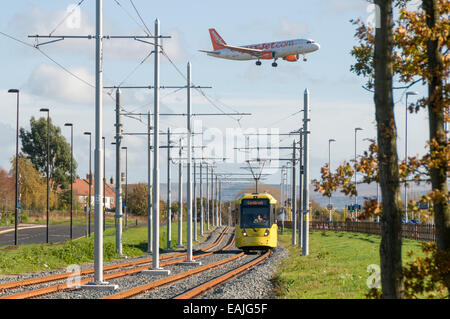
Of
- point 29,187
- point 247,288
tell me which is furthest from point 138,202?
point 247,288

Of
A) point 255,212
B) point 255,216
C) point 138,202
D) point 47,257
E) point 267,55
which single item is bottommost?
point 47,257

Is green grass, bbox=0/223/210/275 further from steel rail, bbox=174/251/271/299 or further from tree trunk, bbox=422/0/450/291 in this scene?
tree trunk, bbox=422/0/450/291

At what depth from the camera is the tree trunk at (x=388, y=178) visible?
1057 cm

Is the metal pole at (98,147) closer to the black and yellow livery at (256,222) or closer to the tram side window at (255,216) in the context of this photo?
the black and yellow livery at (256,222)

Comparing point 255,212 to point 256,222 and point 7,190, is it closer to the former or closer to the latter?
point 256,222

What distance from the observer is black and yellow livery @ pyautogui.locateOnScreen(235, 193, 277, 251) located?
4250 centimetres

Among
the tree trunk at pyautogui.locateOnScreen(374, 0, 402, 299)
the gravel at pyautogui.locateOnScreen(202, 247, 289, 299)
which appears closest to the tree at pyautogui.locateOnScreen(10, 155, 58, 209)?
the gravel at pyautogui.locateOnScreen(202, 247, 289, 299)

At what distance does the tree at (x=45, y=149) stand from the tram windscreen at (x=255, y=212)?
4086 inches

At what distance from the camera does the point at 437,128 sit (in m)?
11.2

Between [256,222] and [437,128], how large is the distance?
1264 inches
